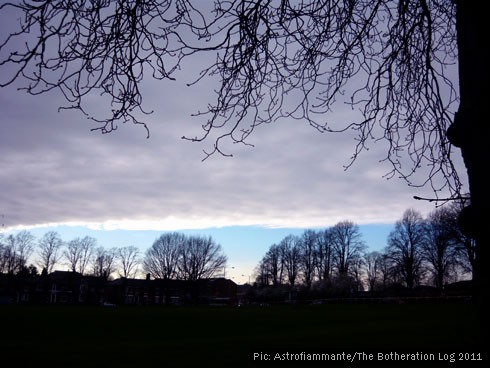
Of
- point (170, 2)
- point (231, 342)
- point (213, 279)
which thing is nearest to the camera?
point (170, 2)

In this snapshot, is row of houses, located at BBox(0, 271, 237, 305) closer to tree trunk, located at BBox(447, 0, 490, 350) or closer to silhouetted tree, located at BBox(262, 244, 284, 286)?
silhouetted tree, located at BBox(262, 244, 284, 286)

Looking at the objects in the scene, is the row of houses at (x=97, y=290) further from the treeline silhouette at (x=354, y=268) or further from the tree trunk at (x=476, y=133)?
the tree trunk at (x=476, y=133)

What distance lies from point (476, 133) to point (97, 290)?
351ft

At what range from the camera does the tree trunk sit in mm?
2078

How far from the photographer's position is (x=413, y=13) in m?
4.57

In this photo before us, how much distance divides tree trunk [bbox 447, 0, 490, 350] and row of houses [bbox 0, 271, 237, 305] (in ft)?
313

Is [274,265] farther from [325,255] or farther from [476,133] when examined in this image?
[476,133]

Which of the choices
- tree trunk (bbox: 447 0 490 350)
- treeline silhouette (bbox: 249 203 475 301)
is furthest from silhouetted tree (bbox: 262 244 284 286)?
tree trunk (bbox: 447 0 490 350)

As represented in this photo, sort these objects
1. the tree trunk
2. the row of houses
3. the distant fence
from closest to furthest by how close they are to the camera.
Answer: the tree trunk, the distant fence, the row of houses

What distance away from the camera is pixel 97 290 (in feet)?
328

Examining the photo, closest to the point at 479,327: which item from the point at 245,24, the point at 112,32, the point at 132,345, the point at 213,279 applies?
the point at 245,24

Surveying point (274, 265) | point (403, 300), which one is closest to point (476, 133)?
point (403, 300)

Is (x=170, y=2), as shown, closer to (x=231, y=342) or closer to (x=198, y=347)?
(x=198, y=347)

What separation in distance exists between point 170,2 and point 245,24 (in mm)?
744
